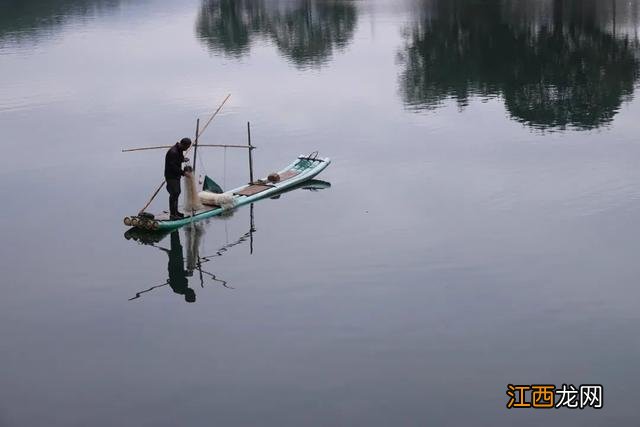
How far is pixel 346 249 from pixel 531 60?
37639mm

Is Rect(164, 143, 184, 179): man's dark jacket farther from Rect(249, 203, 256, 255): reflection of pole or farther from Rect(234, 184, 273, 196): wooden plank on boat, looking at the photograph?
Rect(234, 184, 273, 196): wooden plank on boat

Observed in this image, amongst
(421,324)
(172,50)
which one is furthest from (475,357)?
(172,50)

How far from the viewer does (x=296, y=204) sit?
35.2 metres

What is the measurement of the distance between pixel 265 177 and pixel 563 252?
520 inches

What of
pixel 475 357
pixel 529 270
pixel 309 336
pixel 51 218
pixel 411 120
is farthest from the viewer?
pixel 411 120

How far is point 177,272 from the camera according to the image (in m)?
29.3

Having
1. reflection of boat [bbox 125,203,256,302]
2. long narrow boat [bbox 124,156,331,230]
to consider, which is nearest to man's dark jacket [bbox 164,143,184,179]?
long narrow boat [bbox 124,156,331,230]

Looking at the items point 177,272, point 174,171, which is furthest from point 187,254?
point 174,171

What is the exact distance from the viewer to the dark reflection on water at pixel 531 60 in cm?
5119

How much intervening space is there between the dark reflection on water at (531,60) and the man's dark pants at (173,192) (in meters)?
20.3

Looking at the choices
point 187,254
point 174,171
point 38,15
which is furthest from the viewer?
point 38,15

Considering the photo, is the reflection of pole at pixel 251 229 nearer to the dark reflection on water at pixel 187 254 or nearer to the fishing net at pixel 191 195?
the dark reflection on water at pixel 187 254

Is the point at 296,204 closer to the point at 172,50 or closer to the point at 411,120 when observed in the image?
the point at 411,120

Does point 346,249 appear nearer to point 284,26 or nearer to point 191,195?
point 191,195
